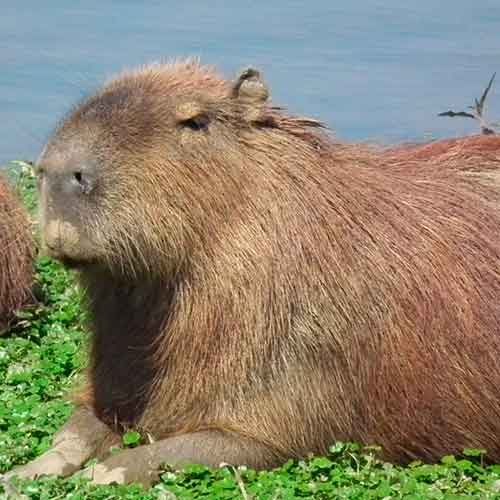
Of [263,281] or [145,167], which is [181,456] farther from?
[145,167]

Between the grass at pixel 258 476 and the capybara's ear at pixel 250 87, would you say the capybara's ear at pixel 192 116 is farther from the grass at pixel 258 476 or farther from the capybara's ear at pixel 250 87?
the grass at pixel 258 476

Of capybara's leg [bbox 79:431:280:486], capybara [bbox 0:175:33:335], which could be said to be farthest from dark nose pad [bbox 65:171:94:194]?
capybara [bbox 0:175:33:335]

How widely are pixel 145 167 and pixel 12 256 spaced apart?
2.37 metres

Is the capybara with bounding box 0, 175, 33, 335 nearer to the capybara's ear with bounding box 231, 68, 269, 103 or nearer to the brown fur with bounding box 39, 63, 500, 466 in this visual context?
the brown fur with bounding box 39, 63, 500, 466

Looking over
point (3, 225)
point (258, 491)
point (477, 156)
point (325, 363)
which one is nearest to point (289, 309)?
point (325, 363)

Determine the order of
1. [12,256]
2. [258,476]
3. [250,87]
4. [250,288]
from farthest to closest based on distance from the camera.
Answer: [12,256] → [250,87] → [250,288] → [258,476]

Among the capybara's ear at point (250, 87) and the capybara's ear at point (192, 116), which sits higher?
the capybara's ear at point (250, 87)

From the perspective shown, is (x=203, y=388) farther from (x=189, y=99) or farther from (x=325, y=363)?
(x=189, y=99)

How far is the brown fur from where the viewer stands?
4879mm

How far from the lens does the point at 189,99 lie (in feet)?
16.5

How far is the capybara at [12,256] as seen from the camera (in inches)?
274

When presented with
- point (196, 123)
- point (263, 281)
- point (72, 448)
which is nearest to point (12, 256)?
point (72, 448)

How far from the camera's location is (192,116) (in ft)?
16.3

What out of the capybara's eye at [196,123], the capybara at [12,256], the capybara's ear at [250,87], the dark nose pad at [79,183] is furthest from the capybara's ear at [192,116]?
the capybara at [12,256]
